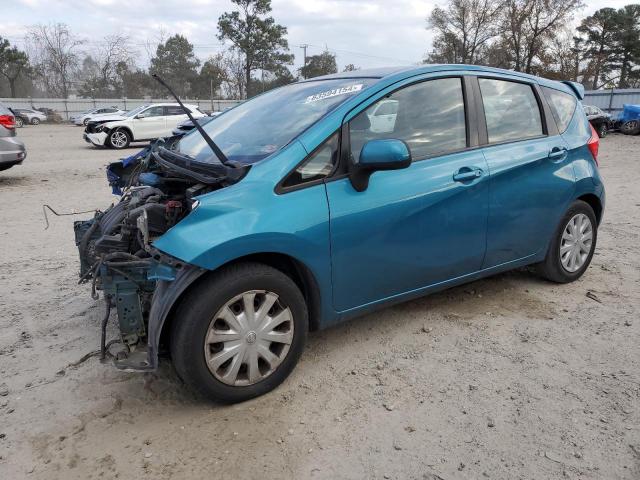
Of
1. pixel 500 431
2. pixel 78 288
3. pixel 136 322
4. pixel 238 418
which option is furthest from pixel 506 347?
pixel 78 288

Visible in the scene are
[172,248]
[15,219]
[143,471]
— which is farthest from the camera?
[15,219]

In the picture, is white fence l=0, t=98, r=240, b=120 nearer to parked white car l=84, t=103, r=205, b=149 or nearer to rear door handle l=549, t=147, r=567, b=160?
parked white car l=84, t=103, r=205, b=149

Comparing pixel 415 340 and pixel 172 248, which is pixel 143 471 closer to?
pixel 172 248

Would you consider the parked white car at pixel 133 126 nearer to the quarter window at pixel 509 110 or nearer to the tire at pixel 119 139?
the tire at pixel 119 139

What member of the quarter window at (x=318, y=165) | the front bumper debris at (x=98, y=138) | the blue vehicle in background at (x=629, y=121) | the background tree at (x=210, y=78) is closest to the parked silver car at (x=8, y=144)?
the front bumper debris at (x=98, y=138)

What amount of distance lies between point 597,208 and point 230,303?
3424mm

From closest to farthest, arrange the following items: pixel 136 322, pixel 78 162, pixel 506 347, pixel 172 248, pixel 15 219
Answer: pixel 172 248 < pixel 136 322 < pixel 506 347 < pixel 15 219 < pixel 78 162

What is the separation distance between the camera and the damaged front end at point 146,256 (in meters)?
2.62

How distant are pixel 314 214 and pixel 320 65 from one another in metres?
56.9

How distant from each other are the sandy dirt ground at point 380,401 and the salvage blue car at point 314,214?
0.27 m

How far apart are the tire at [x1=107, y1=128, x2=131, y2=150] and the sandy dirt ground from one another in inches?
543

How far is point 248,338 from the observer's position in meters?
2.73

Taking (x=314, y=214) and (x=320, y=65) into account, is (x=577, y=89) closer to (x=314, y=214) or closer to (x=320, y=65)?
(x=314, y=214)

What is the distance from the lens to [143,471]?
233cm
